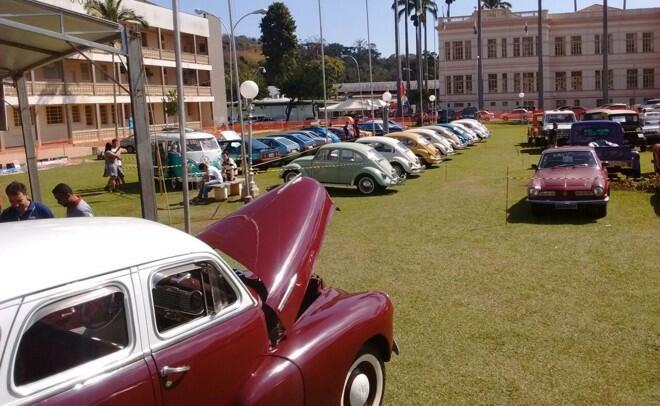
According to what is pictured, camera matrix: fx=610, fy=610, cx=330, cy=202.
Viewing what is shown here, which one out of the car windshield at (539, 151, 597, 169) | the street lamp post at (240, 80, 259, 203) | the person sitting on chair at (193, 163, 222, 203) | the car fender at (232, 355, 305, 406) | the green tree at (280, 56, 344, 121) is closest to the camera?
the car fender at (232, 355, 305, 406)

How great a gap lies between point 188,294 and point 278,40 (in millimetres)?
75647

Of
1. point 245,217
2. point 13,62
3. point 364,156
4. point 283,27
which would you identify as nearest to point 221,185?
point 364,156

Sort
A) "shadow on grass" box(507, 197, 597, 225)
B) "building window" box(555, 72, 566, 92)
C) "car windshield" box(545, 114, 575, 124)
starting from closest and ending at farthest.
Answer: "shadow on grass" box(507, 197, 597, 225) → "car windshield" box(545, 114, 575, 124) → "building window" box(555, 72, 566, 92)

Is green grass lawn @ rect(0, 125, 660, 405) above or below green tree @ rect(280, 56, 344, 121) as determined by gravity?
below

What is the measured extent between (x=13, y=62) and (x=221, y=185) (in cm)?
698

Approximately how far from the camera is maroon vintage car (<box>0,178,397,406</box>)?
8.77 ft

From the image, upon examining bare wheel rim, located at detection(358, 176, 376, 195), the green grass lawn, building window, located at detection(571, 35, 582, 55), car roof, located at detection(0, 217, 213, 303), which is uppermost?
building window, located at detection(571, 35, 582, 55)

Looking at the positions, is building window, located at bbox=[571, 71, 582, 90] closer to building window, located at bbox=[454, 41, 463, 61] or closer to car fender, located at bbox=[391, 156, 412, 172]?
building window, located at bbox=[454, 41, 463, 61]

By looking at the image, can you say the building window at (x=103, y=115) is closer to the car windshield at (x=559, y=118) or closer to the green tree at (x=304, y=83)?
the green tree at (x=304, y=83)

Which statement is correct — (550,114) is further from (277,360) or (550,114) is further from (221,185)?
(277,360)

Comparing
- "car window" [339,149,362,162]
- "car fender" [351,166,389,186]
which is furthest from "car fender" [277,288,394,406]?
"car window" [339,149,362,162]

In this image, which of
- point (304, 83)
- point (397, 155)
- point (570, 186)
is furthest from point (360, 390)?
point (304, 83)

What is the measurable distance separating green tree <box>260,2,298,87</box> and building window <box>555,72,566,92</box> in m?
32.2

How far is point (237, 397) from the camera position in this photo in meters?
3.47
